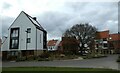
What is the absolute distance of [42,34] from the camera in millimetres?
50094

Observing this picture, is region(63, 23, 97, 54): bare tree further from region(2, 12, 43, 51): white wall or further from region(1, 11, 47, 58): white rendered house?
region(2, 12, 43, 51): white wall

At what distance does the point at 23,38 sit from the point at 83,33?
19.8 metres

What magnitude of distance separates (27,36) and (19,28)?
3.24m

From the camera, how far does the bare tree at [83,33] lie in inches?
2269

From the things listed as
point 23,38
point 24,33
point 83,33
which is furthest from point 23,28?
point 83,33

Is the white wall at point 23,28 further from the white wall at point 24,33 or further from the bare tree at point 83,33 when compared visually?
the bare tree at point 83,33

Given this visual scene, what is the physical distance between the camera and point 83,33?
58.0 m

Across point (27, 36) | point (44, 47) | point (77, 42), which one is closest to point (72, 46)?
point (77, 42)

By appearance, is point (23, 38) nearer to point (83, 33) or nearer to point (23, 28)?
point (23, 28)

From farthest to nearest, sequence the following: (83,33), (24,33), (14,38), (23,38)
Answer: (83,33) < (14,38) < (24,33) < (23,38)

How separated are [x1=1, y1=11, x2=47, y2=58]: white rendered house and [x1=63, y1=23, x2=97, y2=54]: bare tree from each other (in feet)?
39.2

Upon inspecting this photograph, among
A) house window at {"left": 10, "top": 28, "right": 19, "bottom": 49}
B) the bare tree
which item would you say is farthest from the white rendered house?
the bare tree

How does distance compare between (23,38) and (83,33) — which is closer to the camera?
(23,38)

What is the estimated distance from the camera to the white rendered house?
46188mm
